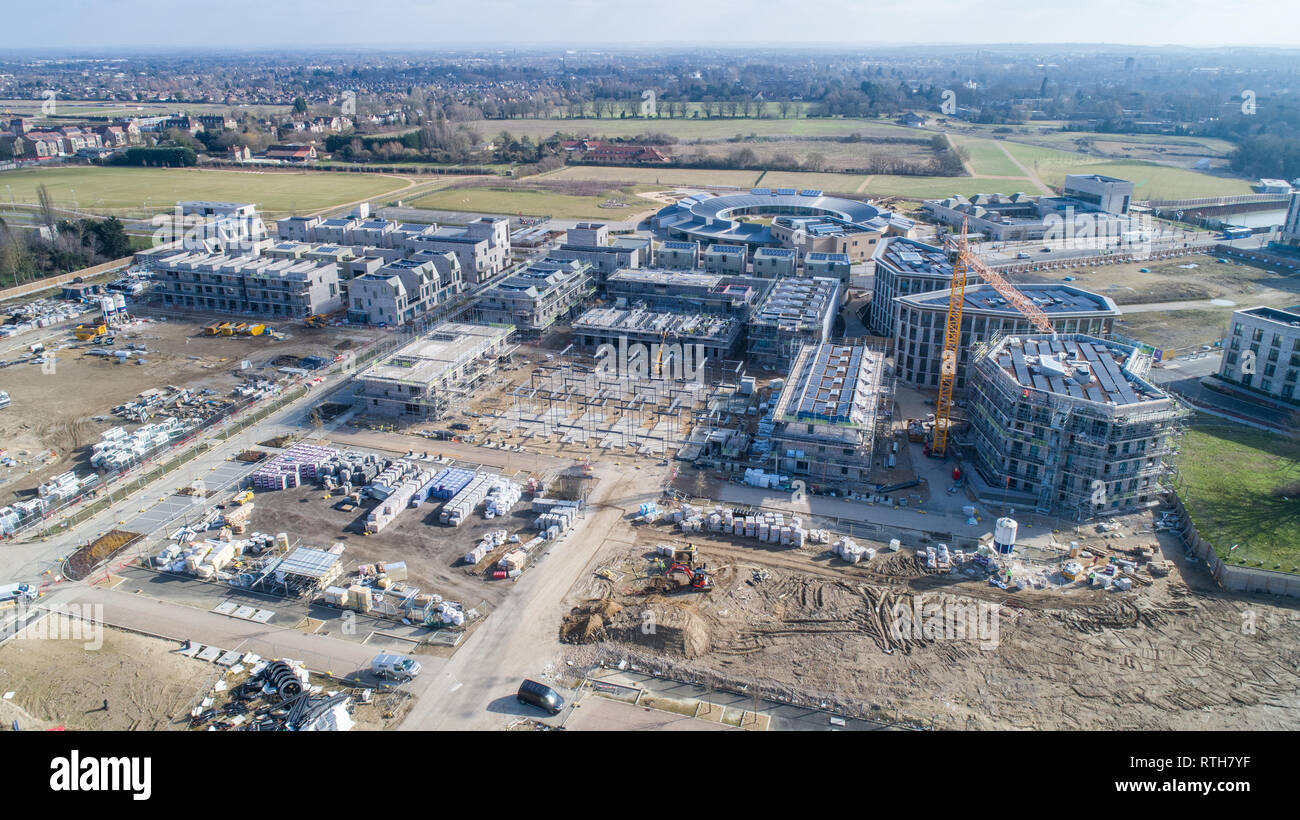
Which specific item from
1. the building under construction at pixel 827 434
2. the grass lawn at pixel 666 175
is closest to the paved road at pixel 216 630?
the building under construction at pixel 827 434

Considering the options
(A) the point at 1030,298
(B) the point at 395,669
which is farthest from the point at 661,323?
(B) the point at 395,669

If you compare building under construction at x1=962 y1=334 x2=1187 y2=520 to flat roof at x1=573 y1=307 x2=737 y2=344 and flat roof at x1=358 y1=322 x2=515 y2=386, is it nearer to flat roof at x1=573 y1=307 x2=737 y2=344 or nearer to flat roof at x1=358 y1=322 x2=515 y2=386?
flat roof at x1=573 y1=307 x2=737 y2=344

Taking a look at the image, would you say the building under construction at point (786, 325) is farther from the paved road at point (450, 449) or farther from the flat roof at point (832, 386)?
the paved road at point (450, 449)

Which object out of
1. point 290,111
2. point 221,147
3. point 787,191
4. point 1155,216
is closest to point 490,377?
point 787,191

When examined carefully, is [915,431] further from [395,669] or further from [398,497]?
[395,669]

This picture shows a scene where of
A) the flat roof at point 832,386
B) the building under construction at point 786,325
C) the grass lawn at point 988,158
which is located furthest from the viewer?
the grass lawn at point 988,158

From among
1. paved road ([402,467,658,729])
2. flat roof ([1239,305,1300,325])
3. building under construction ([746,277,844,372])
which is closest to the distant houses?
building under construction ([746,277,844,372])
